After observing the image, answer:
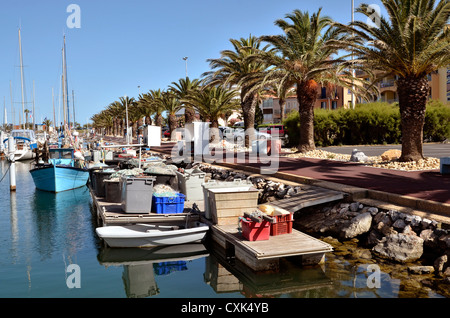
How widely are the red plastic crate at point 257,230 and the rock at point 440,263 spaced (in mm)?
3726

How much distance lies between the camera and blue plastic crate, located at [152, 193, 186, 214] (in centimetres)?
1353

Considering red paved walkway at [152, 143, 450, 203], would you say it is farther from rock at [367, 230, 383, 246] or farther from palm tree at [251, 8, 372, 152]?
palm tree at [251, 8, 372, 152]

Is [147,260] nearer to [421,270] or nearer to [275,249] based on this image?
[275,249]

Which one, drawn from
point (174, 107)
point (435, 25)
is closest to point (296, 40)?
point (435, 25)

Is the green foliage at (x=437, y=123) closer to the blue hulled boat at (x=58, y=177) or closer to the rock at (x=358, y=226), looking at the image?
the rock at (x=358, y=226)

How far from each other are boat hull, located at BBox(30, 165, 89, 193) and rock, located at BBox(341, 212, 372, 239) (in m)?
18.8

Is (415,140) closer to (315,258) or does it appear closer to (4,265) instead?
(315,258)

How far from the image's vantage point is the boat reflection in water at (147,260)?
10398 mm

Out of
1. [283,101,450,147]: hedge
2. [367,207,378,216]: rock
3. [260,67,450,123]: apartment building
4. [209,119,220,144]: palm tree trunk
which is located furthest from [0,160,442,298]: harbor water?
[260,67,450,123]: apartment building

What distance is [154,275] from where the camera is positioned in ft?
35.6

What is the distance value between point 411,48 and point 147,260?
13932 millimetres

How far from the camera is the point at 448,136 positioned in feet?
118

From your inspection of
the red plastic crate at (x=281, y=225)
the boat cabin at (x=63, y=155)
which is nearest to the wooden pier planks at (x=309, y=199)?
the red plastic crate at (x=281, y=225)

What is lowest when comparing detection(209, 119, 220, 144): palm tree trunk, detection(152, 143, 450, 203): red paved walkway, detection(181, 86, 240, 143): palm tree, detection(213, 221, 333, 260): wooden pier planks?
detection(213, 221, 333, 260): wooden pier planks
